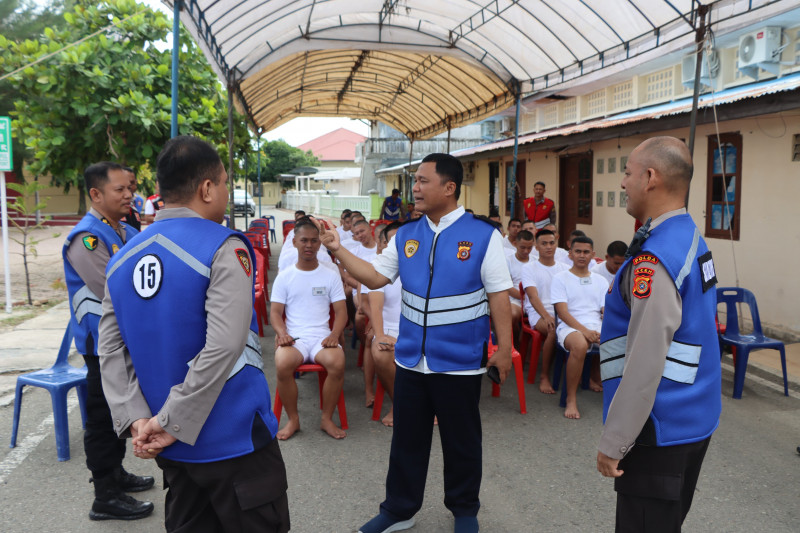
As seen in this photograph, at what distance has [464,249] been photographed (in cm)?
293

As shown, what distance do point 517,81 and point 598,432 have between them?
19.9ft

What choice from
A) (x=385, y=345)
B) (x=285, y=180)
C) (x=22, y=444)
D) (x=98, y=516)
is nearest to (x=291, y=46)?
(x=385, y=345)

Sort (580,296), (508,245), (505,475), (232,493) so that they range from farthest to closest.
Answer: (508,245), (580,296), (505,475), (232,493)

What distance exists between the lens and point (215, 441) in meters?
1.92

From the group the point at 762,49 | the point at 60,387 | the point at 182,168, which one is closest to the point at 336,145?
the point at 762,49

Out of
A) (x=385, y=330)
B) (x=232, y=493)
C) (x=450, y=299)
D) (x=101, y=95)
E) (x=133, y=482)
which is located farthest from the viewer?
(x=101, y=95)

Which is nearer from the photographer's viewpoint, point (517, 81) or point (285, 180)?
point (517, 81)

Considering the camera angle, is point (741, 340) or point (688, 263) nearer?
point (688, 263)

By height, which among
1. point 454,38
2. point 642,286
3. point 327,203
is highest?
point 454,38

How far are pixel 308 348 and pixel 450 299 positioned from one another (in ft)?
6.34

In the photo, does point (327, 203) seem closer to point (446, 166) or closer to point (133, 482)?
point (133, 482)

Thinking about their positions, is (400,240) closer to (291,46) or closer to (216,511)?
(216,511)

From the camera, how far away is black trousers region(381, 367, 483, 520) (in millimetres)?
2992

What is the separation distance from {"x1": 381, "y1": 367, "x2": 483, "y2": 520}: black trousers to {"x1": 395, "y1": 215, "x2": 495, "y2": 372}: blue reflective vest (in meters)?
0.13
